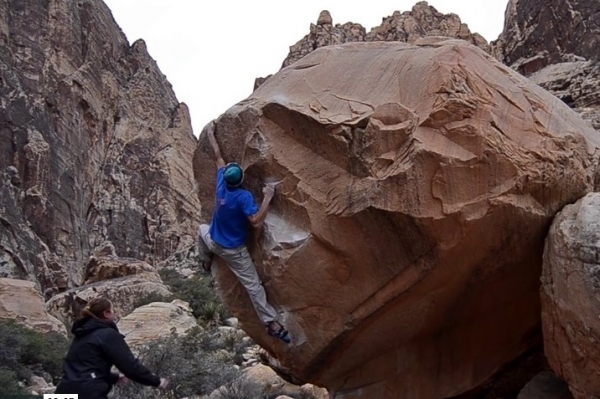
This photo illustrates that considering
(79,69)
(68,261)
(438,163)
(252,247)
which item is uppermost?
(79,69)

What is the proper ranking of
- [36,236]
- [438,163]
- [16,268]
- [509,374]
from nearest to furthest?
1. [438,163]
2. [509,374]
3. [16,268]
4. [36,236]

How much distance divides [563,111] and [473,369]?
91.5 inches

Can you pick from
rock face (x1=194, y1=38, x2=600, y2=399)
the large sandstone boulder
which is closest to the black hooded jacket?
rock face (x1=194, y1=38, x2=600, y2=399)

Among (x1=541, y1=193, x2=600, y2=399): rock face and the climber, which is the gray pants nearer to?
the climber

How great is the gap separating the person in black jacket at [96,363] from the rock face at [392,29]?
40208mm

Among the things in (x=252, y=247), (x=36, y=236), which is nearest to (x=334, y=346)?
(x=252, y=247)

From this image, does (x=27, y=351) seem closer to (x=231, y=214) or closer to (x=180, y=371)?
(x=180, y=371)

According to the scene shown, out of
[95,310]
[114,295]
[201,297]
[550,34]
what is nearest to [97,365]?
[95,310]

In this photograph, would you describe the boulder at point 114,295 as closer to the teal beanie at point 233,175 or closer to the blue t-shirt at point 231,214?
the blue t-shirt at point 231,214

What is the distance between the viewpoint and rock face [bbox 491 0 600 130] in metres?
23.2

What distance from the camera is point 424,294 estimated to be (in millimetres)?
5551

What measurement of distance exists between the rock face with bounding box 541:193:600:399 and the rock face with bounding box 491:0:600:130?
14.7 metres

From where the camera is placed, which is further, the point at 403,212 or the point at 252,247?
the point at 252,247

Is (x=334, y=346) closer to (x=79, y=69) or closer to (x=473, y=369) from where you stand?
(x=473, y=369)
